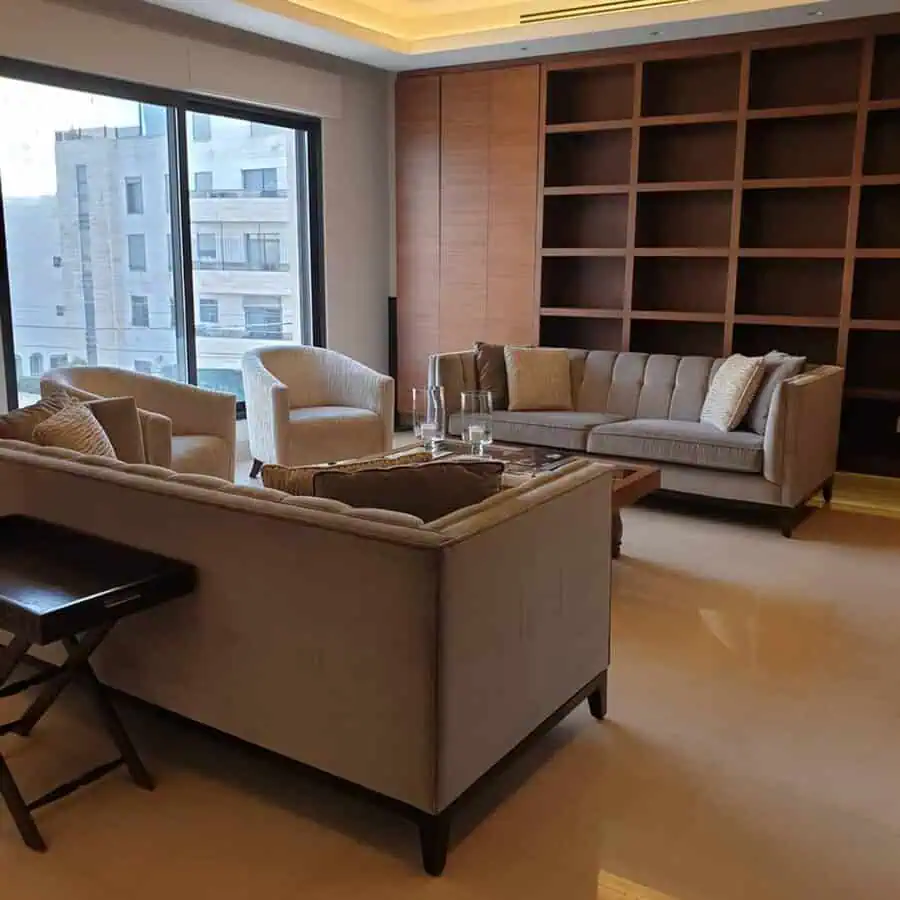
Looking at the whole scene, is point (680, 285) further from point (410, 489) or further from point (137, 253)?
point (410, 489)

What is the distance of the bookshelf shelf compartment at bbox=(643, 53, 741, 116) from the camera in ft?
18.6

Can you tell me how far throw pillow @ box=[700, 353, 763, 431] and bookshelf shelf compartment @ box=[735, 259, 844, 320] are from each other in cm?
97

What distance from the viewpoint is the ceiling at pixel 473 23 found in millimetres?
4949

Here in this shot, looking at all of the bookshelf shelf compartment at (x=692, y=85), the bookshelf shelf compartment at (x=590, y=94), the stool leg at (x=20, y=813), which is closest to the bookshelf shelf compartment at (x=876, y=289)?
the bookshelf shelf compartment at (x=692, y=85)

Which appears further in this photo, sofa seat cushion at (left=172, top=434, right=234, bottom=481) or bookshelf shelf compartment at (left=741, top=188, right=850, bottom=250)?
bookshelf shelf compartment at (left=741, top=188, right=850, bottom=250)

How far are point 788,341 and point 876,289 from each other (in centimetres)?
56

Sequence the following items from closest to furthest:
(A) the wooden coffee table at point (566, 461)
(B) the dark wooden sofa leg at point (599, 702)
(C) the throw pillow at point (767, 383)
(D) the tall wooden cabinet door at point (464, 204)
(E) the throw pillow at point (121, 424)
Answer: (B) the dark wooden sofa leg at point (599, 702), (E) the throw pillow at point (121, 424), (A) the wooden coffee table at point (566, 461), (C) the throw pillow at point (767, 383), (D) the tall wooden cabinet door at point (464, 204)

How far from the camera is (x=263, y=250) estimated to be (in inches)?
245

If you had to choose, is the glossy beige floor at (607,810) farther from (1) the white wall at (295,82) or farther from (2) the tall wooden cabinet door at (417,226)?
(2) the tall wooden cabinet door at (417,226)

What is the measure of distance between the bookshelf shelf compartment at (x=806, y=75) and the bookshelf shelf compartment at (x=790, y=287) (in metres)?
0.90

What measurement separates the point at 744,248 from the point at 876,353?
980 mm

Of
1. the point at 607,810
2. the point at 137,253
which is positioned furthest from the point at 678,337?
the point at 607,810

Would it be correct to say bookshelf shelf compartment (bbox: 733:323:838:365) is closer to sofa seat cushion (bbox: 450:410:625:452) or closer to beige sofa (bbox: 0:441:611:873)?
sofa seat cushion (bbox: 450:410:625:452)

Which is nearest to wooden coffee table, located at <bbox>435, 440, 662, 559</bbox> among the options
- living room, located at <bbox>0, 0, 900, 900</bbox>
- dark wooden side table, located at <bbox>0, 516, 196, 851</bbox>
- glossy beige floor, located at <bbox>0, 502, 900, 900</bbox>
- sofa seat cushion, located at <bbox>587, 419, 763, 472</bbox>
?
living room, located at <bbox>0, 0, 900, 900</bbox>
